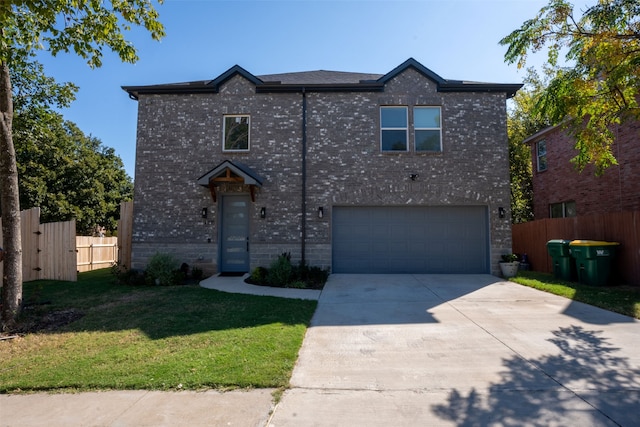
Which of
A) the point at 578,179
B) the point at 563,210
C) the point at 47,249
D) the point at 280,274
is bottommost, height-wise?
the point at 280,274

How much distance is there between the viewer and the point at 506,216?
1145 cm

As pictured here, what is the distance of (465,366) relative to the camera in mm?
4344

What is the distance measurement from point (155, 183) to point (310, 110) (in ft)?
18.3

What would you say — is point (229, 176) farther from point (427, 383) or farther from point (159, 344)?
point (427, 383)

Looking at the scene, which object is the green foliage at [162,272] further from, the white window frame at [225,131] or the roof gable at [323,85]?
the roof gable at [323,85]

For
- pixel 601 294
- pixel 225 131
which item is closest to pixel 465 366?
pixel 601 294

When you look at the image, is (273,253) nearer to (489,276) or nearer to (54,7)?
(489,276)

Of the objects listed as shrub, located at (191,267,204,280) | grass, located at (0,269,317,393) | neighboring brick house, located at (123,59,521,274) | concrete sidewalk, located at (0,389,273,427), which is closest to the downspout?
neighboring brick house, located at (123,59,521,274)

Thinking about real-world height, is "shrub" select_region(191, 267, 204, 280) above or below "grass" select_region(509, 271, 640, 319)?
above

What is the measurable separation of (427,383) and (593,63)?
328 inches

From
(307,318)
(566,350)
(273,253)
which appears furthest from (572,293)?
(273,253)

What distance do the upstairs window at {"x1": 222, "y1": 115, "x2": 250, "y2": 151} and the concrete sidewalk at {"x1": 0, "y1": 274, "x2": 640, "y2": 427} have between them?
7270 millimetres

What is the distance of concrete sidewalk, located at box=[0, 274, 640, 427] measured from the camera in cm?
320

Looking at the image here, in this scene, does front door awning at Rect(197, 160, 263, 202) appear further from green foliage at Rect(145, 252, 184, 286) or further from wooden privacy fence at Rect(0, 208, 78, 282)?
wooden privacy fence at Rect(0, 208, 78, 282)
